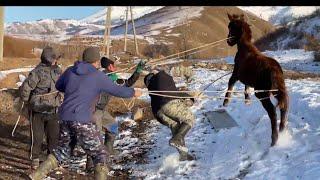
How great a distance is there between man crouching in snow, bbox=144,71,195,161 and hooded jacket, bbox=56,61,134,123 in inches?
61.1

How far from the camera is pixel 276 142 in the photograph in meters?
7.82

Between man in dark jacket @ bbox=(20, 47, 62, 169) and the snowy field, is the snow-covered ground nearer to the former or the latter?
the snowy field

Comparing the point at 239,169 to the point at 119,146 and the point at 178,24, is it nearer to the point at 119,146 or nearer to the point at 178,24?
the point at 119,146

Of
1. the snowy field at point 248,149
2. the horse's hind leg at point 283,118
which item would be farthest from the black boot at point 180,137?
the horse's hind leg at point 283,118

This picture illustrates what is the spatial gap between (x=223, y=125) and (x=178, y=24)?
68.8 meters

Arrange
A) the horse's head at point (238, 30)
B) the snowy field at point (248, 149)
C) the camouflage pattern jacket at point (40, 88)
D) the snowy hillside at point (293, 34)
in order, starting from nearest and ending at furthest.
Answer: the snowy field at point (248, 149) < the camouflage pattern jacket at point (40, 88) < the horse's head at point (238, 30) < the snowy hillside at point (293, 34)

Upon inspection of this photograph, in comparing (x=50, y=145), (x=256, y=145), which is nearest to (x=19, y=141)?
(x=50, y=145)

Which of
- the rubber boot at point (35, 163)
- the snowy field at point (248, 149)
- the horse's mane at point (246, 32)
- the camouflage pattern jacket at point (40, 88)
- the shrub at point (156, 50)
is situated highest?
the horse's mane at point (246, 32)

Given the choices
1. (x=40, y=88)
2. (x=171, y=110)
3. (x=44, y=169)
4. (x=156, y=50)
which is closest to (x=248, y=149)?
(x=171, y=110)

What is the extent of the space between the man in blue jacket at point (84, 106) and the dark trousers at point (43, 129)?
1757 mm

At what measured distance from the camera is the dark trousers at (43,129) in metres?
8.30

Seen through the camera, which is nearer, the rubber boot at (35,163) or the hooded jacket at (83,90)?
the hooded jacket at (83,90)

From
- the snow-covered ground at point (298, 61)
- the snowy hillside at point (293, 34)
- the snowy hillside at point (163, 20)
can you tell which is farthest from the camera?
the snowy hillside at point (163, 20)

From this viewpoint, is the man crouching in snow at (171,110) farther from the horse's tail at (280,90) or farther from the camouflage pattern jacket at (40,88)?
the camouflage pattern jacket at (40,88)
